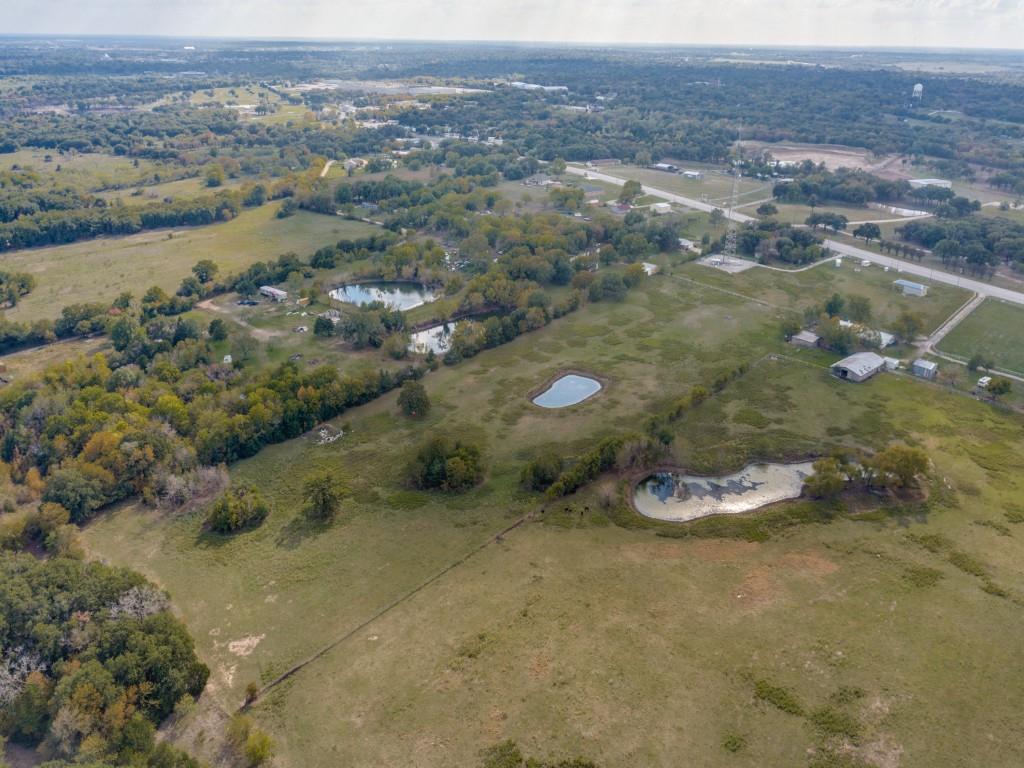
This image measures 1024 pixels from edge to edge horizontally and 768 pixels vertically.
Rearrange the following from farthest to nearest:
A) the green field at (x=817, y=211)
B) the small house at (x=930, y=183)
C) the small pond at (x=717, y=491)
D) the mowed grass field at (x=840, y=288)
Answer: the small house at (x=930, y=183), the green field at (x=817, y=211), the mowed grass field at (x=840, y=288), the small pond at (x=717, y=491)

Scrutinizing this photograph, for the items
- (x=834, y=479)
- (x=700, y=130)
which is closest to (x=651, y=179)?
(x=700, y=130)

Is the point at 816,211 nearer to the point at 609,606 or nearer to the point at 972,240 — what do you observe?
the point at 972,240

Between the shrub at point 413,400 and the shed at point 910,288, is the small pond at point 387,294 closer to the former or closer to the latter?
the shrub at point 413,400

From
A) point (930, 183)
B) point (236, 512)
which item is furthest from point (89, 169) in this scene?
point (930, 183)

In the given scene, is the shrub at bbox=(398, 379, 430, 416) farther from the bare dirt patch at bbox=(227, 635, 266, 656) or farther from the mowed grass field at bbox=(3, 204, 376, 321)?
the mowed grass field at bbox=(3, 204, 376, 321)

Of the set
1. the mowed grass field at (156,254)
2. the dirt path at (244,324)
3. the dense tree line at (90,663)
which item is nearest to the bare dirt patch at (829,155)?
the mowed grass field at (156,254)

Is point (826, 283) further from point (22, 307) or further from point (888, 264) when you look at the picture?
point (22, 307)
